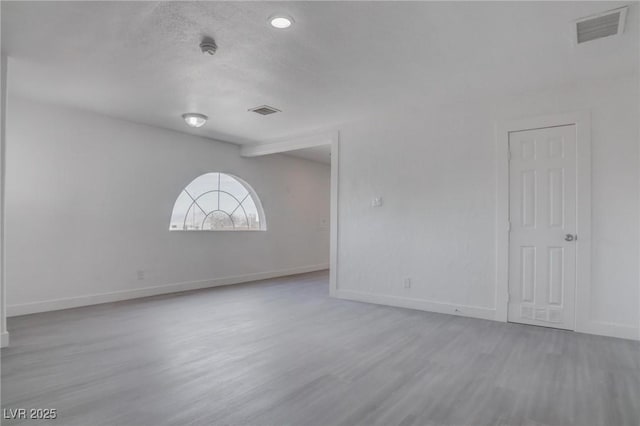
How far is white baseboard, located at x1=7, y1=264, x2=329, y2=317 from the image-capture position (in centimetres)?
429

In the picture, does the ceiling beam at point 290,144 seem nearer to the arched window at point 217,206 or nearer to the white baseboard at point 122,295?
the arched window at point 217,206

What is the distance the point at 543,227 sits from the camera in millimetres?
3832

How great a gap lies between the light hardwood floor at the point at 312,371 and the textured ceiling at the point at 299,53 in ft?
8.17

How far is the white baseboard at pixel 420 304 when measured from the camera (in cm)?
413

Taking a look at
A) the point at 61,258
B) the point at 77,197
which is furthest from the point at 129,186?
the point at 61,258

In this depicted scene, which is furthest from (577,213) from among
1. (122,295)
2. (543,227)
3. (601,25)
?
(122,295)

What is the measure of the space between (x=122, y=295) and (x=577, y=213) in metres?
5.66

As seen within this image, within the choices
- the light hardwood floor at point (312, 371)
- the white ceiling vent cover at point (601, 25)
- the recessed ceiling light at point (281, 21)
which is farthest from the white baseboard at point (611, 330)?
the recessed ceiling light at point (281, 21)

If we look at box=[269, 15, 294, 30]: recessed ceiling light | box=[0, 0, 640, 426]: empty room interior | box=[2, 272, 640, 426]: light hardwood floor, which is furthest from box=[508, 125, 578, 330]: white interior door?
box=[269, 15, 294, 30]: recessed ceiling light

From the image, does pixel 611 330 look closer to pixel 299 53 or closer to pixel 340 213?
pixel 340 213

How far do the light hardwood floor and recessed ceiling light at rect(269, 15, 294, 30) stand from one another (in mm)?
2481

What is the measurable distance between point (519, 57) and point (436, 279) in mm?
2531

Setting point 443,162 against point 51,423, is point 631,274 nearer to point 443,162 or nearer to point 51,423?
point 443,162

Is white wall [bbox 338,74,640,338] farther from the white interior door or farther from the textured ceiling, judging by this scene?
the textured ceiling
